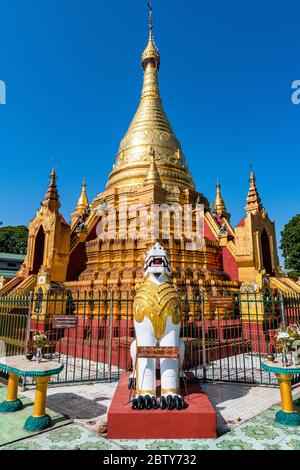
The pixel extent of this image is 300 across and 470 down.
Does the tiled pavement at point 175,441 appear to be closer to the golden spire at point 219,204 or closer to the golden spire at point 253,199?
the golden spire at point 253,199

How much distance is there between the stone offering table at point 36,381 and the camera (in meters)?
5.09

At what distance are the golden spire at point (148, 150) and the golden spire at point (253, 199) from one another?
17.2 feet

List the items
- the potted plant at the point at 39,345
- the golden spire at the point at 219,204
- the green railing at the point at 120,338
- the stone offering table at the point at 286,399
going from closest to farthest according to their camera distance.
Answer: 1. the stone offering table at the point at 286,399
2. the potted plant at the point at 39,345
3. the green railing at the point at 120,338
4. the golden spire at the point at 219,204

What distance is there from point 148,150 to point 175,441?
20.8m

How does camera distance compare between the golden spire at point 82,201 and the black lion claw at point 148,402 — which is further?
the golden spire at point 82,201

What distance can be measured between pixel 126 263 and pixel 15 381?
32.6 feet

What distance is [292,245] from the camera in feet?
114

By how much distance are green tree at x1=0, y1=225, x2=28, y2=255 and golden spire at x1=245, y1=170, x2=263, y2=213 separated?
45.8 meters

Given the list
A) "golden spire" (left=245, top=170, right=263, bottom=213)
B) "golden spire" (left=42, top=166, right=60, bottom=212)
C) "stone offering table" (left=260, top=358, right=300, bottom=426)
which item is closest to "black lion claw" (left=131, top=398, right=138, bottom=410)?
"stone offering table" (left=260, top=358, right=300, bottom=426)

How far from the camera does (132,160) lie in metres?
22.8

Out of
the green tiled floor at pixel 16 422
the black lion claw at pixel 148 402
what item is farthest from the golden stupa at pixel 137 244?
the black lion claw at pixel 148 402

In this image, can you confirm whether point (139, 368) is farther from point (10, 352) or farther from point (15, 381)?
point (10, 352)
